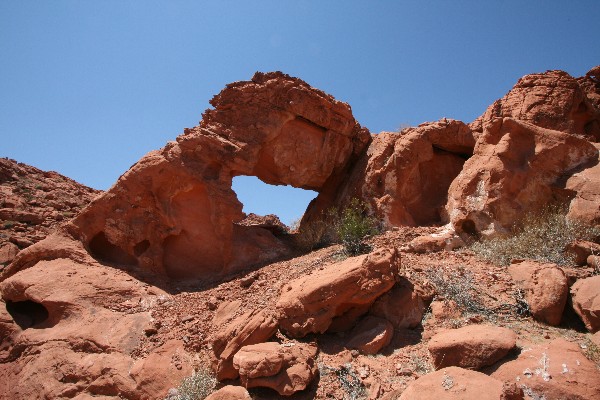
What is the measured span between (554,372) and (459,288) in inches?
83.5

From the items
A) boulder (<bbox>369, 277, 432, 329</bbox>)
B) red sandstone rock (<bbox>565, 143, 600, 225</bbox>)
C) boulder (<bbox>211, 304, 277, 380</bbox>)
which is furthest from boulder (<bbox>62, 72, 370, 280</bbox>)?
red sandstone rock (<bbox>565, 143, 600, 225</bbox>)

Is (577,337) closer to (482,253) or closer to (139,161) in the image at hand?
(482,253)

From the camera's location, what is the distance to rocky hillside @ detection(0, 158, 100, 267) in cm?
960

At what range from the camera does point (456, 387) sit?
11.6 ft

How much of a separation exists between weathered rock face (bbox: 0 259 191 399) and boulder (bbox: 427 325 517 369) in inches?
133

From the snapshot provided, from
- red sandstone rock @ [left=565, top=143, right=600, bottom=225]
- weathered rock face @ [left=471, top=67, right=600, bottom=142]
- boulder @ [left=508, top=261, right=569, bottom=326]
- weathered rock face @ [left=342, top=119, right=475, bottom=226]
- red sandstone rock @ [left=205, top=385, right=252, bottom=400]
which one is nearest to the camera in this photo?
red sandstone rock @ [left=205, top=385, right=252, bottom=400]

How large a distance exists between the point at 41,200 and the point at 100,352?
700 centimetres

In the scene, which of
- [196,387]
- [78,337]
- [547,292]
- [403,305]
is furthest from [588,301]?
[78,337]

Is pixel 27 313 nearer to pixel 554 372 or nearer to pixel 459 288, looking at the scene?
pixel 459 288

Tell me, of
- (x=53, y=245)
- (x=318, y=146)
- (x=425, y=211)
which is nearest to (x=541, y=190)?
(x=425, y=211)

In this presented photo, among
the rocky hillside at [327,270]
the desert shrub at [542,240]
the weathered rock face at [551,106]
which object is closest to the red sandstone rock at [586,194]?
the rocky hillside at [327,270]

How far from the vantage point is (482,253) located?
7.02 metres

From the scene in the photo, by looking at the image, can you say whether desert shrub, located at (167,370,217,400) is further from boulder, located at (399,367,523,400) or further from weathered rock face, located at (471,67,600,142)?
weathered rock face, located at (471,67,600,142)

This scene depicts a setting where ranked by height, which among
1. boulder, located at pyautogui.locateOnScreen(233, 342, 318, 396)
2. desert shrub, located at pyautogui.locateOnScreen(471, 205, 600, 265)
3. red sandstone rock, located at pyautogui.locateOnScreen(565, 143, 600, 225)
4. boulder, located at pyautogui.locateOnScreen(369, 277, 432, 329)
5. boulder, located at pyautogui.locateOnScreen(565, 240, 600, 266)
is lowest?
boulder, located at pyautogui.locateOnScreen(233, 342, 318, 396)
